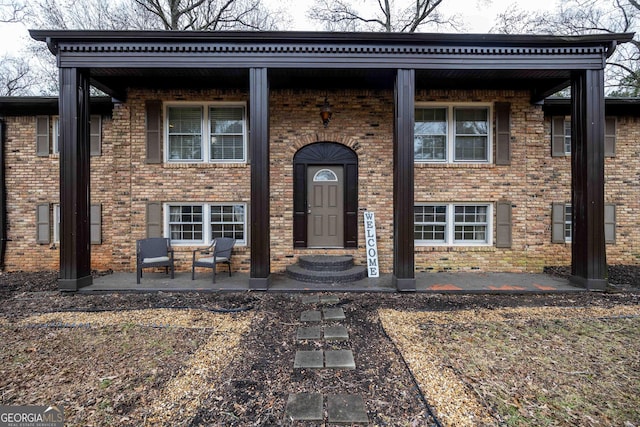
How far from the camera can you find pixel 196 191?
23.1 feet

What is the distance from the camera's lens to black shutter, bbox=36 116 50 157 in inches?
290

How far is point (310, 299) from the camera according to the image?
5.17m

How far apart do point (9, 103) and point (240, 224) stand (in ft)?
20.0

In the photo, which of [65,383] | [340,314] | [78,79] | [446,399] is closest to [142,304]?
[65,383]

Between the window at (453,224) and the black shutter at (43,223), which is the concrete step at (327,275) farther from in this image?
the black shutter at (43,223)

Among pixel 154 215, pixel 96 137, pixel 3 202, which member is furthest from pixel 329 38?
pixel 3 202

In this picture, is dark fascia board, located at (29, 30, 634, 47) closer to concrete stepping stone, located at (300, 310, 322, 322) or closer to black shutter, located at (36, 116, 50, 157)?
black shutter, located at (36, 116, 50, 157)

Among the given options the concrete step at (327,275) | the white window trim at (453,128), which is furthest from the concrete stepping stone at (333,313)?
the white window trim at (453,128)

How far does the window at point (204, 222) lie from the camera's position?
23.4 feet

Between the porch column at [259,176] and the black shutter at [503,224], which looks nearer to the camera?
the porch column at [259,176]

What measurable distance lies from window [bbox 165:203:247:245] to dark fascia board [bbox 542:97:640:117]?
7570 millimetres

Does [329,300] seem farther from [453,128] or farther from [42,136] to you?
[42,136]

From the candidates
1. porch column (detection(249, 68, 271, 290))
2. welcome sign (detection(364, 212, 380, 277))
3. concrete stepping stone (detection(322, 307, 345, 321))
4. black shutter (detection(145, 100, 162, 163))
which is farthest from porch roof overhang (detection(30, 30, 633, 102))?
concrete stepping stone (detection(322, 307, 345, 321))

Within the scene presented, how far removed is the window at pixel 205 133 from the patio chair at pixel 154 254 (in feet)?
6.40
